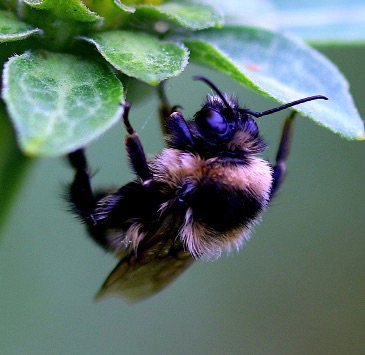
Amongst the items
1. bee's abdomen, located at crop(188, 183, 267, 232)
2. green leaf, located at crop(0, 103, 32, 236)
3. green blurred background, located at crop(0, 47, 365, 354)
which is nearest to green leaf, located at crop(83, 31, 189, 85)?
bee's abdomen, located at crop(188, 183, 267, 232)

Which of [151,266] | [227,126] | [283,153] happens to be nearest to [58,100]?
[227,126]

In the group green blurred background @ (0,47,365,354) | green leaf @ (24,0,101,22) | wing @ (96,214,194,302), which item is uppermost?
green leaf @ (24,0,101,22)

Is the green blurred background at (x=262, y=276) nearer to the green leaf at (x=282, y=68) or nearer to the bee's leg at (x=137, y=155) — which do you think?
the green leaf at (x=282, y=68)

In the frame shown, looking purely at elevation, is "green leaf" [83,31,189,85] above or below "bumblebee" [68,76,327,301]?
above

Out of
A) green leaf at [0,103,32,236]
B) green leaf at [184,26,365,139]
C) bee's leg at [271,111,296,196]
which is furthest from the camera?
bee's leg at [271,111,296,196]

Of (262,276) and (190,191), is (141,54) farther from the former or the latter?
(262,276)

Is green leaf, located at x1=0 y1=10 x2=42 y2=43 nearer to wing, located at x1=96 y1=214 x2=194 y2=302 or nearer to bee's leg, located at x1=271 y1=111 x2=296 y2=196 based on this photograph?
wing, located at x1=96 y1=214 x2=194 y2=302

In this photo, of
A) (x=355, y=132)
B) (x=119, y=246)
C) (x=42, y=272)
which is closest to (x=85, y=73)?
(x=119, y=246)
